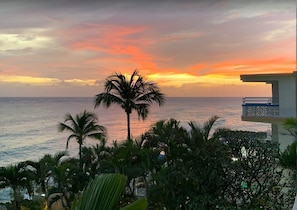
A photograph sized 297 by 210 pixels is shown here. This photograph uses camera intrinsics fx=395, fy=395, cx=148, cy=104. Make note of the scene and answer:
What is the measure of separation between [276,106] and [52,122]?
19.7 meters

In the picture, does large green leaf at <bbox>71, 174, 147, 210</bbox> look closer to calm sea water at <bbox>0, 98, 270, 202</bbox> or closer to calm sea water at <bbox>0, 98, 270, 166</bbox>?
calm sea water at <bbox>0, 98, 270, 166</bbox>

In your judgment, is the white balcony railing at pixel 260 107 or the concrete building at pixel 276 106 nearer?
the concrete building at pixel 276 106

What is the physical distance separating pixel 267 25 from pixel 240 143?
68.6 inches

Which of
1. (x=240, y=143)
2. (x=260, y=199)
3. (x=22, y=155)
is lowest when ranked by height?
(x=22, y=155)

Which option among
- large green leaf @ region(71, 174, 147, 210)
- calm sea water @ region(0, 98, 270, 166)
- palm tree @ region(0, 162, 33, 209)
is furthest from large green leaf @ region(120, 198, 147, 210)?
calm sea water @ region(0, 98, 270, 166)

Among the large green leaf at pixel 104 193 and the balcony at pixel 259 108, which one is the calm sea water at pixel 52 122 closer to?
the balcony at pixel 259 108

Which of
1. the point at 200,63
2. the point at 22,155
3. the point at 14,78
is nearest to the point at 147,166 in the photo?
the point at 200,63

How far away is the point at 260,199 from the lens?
3771 mm

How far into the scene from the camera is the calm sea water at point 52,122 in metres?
17.0

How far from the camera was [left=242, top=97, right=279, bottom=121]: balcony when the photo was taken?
249 inches

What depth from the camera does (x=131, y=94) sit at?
22.9 feet

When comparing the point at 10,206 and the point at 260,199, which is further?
the point at 10,206

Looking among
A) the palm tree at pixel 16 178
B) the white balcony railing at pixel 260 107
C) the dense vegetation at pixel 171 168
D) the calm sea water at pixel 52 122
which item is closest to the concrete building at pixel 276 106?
the white balcony railing at pixel 260 107

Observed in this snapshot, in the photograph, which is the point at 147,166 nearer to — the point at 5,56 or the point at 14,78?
the point at 5,56
